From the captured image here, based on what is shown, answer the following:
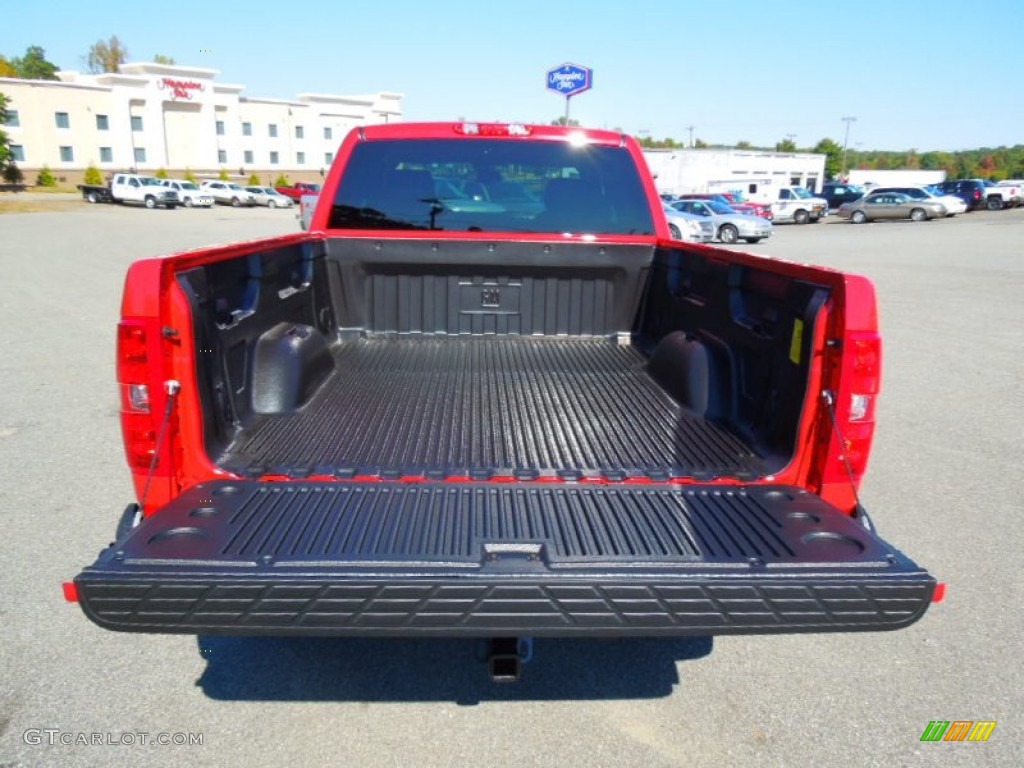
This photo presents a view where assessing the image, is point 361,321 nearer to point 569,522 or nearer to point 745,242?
point 569,522

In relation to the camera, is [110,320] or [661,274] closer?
[661,274]

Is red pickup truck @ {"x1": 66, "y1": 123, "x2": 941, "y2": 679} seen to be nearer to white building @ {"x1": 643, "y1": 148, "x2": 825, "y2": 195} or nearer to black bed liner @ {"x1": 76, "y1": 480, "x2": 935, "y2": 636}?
black bed liner @ {"x1": 76, "y1": 480, "x2": 935, "y2": 636}

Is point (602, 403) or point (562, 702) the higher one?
point (602, 403)

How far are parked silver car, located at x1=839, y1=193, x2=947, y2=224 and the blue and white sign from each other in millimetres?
20989

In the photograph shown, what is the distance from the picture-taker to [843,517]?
2207 mm

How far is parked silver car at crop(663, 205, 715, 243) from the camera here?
2364 centimetres

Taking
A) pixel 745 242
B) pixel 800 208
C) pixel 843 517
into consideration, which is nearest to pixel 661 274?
pixel 843 517

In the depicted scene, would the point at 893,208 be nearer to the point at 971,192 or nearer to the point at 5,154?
the point at 971,192

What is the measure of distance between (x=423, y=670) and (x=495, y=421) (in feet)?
3.52

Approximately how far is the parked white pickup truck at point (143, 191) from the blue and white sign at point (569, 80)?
101ft

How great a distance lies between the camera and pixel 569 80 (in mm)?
23250

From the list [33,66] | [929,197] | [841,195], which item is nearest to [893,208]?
[929,197]

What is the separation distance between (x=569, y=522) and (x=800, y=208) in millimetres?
39764

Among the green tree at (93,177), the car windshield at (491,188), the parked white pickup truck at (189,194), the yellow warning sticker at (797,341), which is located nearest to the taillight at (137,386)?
the yellow warning sticker at (797,341)
